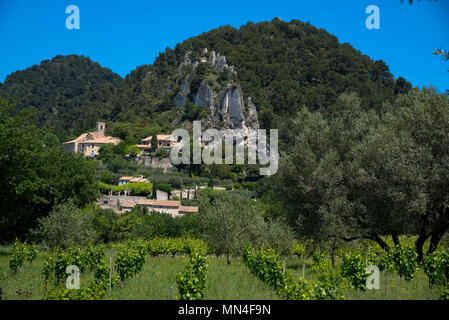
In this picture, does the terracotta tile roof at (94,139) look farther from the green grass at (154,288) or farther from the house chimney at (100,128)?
the green grass at (154,288)

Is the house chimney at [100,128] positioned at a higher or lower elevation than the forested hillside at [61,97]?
lower

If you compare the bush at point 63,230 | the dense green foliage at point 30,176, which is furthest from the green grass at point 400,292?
the dense green foliage at point 30,176

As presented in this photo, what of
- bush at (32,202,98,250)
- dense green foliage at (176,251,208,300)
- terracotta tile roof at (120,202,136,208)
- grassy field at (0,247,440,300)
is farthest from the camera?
terracotta tile roof at (120,202,136,208)

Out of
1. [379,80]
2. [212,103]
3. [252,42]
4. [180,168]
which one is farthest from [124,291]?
[252,42]

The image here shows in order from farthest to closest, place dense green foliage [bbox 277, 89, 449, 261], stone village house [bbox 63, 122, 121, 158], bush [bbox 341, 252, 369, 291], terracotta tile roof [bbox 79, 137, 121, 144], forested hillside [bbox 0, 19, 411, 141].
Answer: forested hillside [bbox 0, 19, 411, 141], terracotta tile roof [bbox 79, 137, 121, 144], stone village house [bbox 63, 122, 121, 158], dense green foliage [bbox 277, 89, 449, 261], bush [bbox 341, 252, 369, 291]

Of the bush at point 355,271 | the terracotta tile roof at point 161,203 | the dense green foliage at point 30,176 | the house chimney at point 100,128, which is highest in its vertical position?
the house chimney at point 100,128

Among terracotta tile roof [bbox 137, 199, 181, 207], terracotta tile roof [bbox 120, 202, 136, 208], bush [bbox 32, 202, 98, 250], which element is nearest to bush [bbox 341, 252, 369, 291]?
bush [bbox 32, 202, 98, 250]

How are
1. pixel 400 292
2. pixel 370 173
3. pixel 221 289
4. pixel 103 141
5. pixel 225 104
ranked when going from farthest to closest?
pixel 225 104 → pixel 103 141 → pixel 370 173 → pixel 221 289 → pixel 400 292

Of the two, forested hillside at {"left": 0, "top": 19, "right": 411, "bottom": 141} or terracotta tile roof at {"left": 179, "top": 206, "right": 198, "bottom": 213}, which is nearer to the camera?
terracotta tile roof at {"left": 179, "top": 206, "right": 198, "bottom": 213}

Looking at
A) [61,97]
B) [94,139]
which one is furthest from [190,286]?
[61,97]

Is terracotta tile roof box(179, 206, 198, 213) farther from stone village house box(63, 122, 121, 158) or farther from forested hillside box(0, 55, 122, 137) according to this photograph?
forested hillside box(0, 55, 122, 137)

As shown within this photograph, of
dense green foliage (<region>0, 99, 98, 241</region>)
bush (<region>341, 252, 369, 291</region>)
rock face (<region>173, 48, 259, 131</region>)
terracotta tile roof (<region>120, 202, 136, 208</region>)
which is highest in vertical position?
rock face (<region>173, 48, 259, 131</region>)

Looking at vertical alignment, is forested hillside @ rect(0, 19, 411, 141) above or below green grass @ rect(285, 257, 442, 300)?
above

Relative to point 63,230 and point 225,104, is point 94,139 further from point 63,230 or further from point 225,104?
point 63,230
